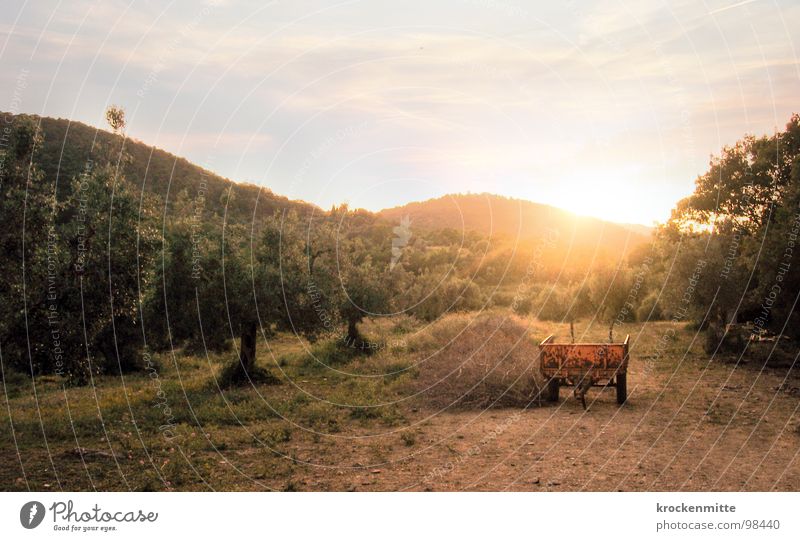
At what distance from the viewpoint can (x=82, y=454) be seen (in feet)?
51.2

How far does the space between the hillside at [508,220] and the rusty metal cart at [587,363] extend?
66536mm

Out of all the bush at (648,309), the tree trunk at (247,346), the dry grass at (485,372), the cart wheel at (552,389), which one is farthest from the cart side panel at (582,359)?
the bush at (648,309)

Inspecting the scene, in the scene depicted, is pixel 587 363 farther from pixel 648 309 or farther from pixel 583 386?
pixel 648 309

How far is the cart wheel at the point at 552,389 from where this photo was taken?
22391 millimetres

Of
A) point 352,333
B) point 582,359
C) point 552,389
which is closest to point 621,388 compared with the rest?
point 582,359

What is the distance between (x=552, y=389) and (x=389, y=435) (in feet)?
22.5

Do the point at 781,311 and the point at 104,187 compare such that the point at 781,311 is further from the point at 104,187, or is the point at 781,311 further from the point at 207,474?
the point at 104,187

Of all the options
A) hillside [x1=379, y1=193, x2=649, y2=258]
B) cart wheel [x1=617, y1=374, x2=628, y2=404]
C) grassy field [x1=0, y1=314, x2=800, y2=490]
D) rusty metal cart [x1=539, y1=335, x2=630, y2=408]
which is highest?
hillside [x1=379, y1=193, x2=649, y2=258]

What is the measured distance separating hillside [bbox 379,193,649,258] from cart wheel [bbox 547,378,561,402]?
216 ft

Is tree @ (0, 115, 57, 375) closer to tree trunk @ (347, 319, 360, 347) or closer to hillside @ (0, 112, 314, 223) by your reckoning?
tree trunk @ (347, 319, 360, 347)

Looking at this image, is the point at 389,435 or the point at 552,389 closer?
the point at 389,435

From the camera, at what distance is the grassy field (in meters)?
14.3

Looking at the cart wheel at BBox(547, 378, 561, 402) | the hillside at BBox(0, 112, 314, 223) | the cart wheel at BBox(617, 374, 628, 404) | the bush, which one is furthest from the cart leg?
the hillside at BBox(0, 112, 314, 223)

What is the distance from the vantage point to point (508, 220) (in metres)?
135
